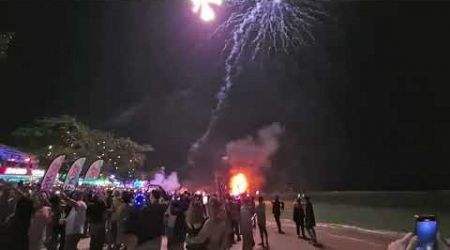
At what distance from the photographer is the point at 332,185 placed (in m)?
41.7

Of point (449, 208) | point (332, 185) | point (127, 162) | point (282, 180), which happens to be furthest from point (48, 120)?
point (449, 208)

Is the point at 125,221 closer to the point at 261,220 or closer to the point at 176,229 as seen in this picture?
the point at 176,229

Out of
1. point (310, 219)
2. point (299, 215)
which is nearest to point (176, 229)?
point (310, 219)

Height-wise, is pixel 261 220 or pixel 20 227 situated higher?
pixel 261 220

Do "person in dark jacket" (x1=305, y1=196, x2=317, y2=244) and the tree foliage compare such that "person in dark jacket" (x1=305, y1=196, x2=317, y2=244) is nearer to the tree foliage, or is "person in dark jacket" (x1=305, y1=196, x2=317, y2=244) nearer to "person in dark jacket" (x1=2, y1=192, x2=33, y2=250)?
"person in dark jacket" (x1=2, y1=192, x2=33, y2=250)

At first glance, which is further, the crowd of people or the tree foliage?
the tree foliage

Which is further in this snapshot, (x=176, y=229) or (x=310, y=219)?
(x=310, y=219)

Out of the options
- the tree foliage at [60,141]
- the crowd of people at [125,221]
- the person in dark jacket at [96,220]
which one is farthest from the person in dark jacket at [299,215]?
the tree foliage at [60,141]

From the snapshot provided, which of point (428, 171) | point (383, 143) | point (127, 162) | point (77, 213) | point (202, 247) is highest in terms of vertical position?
point (127, 162)

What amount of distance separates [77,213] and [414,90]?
80.2 feet

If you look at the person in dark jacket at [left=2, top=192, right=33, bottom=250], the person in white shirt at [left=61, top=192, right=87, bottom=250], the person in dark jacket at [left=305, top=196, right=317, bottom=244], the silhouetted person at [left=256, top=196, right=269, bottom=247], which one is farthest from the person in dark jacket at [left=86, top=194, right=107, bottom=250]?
the person in dark jacket at [left=305, top=196, right=317, bottom=244]

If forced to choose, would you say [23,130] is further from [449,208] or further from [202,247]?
[202,247]

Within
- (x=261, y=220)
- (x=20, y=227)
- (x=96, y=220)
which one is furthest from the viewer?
(x=261, y=220)

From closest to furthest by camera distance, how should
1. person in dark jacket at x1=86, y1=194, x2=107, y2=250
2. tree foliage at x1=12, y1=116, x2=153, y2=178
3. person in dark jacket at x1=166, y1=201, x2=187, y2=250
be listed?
person in dark jacket at x1=166, y1=201, x2=187, y2=250, person in dark jacket at x1=86, y1=194, x2=107, y2=250, tree foliage at x1=12, y1=116, x2=153, y2=178
